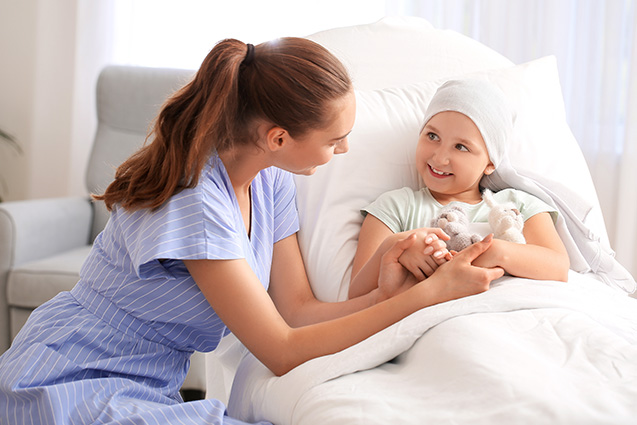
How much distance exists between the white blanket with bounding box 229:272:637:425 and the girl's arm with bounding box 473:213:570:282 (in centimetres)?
4

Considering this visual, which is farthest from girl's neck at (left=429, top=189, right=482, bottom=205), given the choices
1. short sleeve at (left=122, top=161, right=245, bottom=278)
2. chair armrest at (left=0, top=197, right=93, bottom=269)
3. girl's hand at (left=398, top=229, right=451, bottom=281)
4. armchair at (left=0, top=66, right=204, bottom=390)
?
chair armrest at (left=0, top=197, right=93, bottom=269)

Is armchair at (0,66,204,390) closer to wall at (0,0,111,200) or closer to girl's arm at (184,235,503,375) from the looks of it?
wall at (0,0,111,200)

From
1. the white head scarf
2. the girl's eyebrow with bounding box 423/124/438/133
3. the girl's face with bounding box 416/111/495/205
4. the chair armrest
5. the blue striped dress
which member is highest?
the white head scarf

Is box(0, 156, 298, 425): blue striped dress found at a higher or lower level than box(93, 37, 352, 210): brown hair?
lower

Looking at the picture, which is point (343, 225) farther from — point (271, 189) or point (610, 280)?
point (610, 280)

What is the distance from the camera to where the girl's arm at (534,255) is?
999mm

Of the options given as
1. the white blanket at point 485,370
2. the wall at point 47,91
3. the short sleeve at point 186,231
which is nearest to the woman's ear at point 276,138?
the short sleeve at point 186,231

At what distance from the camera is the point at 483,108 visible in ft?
3.91

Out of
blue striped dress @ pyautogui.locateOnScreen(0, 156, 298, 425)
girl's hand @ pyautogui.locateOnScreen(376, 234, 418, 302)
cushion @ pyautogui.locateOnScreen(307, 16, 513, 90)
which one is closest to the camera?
blue striped dress @ pyautogui.locateOnScreen(0, 156, 298, 425)

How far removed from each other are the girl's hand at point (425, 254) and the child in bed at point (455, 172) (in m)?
0.11

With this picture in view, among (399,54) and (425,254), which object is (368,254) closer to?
(425,254)

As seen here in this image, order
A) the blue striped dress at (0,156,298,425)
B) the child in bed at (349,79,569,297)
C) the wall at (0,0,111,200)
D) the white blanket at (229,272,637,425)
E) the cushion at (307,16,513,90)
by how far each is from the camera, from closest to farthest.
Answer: the white blanket at (229,272,637,425) → the blue striped dress at (0,156,298,425) → the child in bed at (349,79,569,297) → the cushion at (307,16,513,90) → the wall at (0,0,111,200)

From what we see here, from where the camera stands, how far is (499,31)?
2.50 metres

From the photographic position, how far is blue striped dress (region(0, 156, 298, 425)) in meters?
0.91
